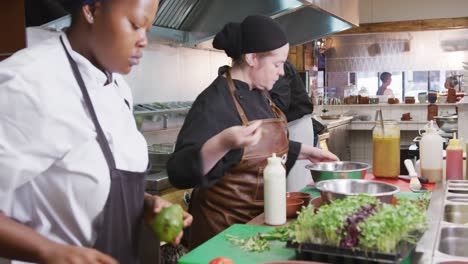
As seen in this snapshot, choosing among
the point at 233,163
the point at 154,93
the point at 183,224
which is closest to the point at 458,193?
the point at 233,163

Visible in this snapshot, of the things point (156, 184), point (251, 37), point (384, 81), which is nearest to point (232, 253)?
point (251, 37)

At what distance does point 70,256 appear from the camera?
3.68 feet

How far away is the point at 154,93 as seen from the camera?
14.6 ft

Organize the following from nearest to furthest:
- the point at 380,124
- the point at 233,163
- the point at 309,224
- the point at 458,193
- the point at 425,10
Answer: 1. the point at 309,224
2. the point at 233,163
3. the point at 458,193
4. the point at 380,124
5. the point at 425,10

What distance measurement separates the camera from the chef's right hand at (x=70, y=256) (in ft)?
3.68

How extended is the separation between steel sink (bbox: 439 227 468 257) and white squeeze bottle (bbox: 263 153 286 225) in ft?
1.92

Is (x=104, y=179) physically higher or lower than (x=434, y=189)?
higher

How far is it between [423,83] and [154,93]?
8123mm

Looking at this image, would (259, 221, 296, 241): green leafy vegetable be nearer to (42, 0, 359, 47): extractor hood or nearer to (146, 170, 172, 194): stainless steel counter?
(146, 170, 172, 194): stainless steel counter

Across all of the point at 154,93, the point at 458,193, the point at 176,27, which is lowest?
the point at 458,193

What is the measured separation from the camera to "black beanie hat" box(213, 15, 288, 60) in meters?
2.45

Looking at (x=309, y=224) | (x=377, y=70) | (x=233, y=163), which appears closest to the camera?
(x=309, y=224)

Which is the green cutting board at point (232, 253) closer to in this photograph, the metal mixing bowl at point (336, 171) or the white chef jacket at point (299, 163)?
the metal mixing bowl at point (336, 171)

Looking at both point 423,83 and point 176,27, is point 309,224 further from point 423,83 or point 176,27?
point 423,83
